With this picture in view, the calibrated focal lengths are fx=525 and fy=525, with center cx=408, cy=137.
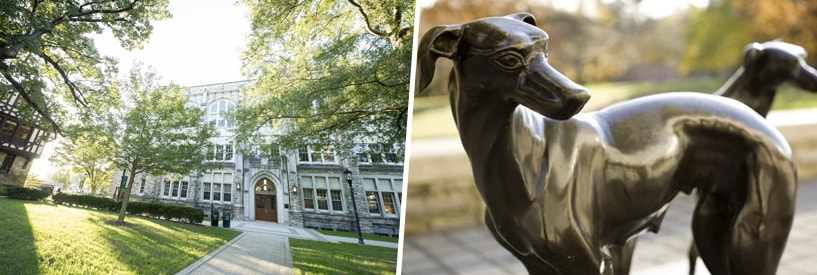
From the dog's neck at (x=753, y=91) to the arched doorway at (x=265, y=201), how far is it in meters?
1.57

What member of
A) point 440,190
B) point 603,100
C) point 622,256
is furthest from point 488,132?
point 603,100

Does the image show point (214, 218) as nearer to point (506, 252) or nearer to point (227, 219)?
point (227, 219)

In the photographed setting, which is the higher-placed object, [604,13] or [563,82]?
[604,13]

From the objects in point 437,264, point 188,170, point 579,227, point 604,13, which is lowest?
point 437,264

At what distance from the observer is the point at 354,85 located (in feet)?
6.82

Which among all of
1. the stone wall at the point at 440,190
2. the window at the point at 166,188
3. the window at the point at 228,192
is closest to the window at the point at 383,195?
the stone wall at the point at 440,190

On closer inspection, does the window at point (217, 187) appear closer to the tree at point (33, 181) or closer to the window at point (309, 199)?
the window at point (309, 199)

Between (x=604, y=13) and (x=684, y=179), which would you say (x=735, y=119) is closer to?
(x=684, y=179)

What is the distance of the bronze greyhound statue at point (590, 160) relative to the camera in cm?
63

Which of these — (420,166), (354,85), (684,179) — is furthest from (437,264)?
(684,179)

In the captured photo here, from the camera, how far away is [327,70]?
2.05 m

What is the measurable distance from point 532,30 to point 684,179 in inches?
14.9

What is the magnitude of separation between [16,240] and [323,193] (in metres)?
1.01

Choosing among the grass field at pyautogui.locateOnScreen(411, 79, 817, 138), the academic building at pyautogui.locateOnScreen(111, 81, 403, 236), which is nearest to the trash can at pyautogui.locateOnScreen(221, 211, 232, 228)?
the academic building at pyautogui.locateOnScreen(111, 81, 403, 236)
